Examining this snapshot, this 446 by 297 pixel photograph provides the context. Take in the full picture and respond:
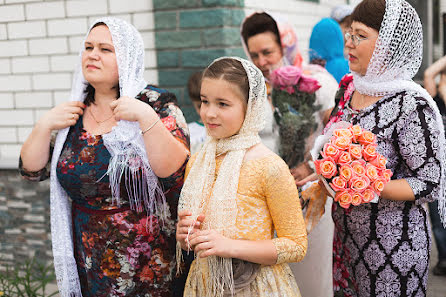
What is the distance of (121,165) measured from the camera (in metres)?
2.35

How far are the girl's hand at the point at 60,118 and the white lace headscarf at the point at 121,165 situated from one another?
0.05 metres

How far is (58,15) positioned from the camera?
16.0 feet

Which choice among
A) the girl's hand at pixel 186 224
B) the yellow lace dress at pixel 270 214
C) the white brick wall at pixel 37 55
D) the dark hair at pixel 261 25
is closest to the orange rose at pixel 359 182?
the yellow lace dress at pixel 270 214

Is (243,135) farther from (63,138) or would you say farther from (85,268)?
(85,268)

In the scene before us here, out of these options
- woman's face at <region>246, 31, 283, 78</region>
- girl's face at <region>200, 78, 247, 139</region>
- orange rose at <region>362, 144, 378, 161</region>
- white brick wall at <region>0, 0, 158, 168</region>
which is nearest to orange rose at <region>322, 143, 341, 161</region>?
orange rose at <region>362, 144, 378, 161</region>

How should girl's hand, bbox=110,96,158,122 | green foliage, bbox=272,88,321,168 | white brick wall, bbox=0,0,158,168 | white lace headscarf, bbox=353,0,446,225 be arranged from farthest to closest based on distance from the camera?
white brick wall, bbox=0,0,158,168 → green foliage, bbox=272,88,321,168 → girl's hand, bbox=110,96,158,122 → white lace headscarf, bbox=353,0,446,225

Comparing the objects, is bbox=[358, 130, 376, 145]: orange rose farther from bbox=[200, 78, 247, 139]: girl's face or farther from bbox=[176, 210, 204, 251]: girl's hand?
bbox=[176, 210, 204, 251]: girl's hand

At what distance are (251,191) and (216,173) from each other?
203 mm

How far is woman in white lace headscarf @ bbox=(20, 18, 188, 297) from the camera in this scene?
2373 millimetres

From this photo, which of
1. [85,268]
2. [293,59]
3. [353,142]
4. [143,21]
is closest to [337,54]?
[293,59]

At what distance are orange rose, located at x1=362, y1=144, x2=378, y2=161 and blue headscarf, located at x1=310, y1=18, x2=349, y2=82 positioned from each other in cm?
244

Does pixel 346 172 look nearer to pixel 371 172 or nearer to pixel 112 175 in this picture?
pixel 371 172

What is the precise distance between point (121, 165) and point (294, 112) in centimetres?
108

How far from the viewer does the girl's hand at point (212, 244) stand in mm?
1970
